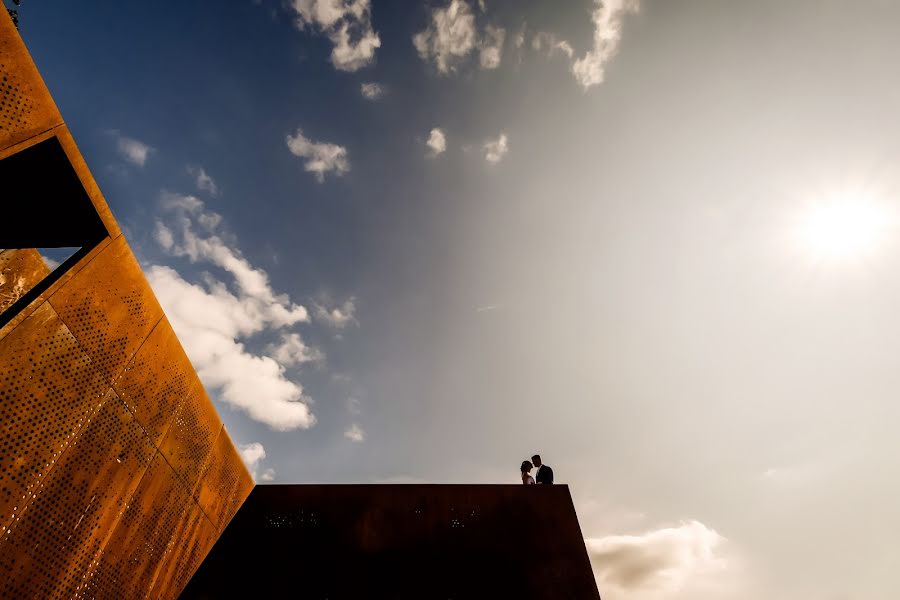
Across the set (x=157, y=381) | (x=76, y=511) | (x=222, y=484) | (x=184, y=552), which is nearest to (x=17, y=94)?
(x=157, y=381)

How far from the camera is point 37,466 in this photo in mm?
5152

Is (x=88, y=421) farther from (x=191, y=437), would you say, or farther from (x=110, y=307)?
(x=191, y=437)

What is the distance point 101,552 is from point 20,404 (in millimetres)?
3067

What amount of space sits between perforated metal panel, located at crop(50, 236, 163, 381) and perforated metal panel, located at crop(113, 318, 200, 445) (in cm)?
22

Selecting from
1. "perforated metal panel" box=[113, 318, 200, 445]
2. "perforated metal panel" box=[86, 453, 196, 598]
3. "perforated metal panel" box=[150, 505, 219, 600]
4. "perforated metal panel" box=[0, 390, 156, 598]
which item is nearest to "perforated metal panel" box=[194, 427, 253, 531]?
"perforated metal panel" box=[150, 505, 219, 600]

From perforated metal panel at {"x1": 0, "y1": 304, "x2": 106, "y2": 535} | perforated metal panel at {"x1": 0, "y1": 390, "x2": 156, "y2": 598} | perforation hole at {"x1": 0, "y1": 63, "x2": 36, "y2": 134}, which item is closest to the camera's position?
perforation hole at {"x1": 0, "y1": 63, "x2": 36, "y2": 134}

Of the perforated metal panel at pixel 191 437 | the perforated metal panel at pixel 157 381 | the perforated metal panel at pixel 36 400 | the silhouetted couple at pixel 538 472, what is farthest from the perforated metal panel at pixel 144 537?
the silhouetted couple at pixel 538 472

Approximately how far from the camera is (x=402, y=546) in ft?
22.0

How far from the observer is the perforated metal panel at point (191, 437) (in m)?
7.60

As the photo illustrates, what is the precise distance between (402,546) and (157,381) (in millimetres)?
5893

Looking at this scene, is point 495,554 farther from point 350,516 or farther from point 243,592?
point 243,592

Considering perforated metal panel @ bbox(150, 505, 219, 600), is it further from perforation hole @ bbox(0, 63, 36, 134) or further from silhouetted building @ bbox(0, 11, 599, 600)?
perforation hole @ bbox(0, 63, 36, 134)

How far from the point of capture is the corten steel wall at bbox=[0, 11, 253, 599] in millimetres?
4871

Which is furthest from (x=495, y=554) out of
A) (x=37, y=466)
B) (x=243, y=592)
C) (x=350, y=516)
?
(x=37, y=466)
